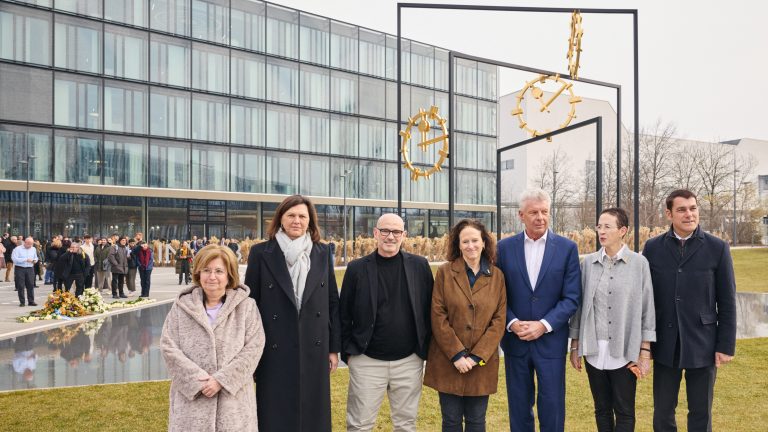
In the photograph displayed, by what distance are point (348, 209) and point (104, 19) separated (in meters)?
21.5

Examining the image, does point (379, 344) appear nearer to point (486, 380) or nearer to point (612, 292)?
point (486, 380)

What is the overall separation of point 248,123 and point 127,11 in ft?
34.6

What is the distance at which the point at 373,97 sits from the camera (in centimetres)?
4784

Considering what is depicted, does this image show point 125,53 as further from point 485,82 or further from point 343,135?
point 485,82

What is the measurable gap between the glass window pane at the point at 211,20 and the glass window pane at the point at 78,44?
20.9ft

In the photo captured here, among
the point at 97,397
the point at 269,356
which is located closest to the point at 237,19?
the point at 97,397

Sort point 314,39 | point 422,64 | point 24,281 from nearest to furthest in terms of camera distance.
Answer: point 24,281
point 314,39
point 422,64

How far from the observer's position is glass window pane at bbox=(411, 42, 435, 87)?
4447cm

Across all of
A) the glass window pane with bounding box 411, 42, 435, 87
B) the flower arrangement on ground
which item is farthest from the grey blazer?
the glass window pane with bounding box 411, 42, 435, 87

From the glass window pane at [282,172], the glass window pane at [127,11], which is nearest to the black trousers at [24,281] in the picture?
the glass window pane at [127,11]

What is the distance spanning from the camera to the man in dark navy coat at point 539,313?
4.22 metres

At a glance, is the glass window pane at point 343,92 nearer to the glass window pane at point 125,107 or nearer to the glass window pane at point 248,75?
the glass window pane at point 248,75

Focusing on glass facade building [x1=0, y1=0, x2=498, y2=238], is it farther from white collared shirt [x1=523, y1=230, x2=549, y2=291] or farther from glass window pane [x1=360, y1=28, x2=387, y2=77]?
white collared shirt [x1=523, y1=230, x2=549, y2=291]

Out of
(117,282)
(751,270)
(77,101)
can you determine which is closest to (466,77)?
(751,270)
